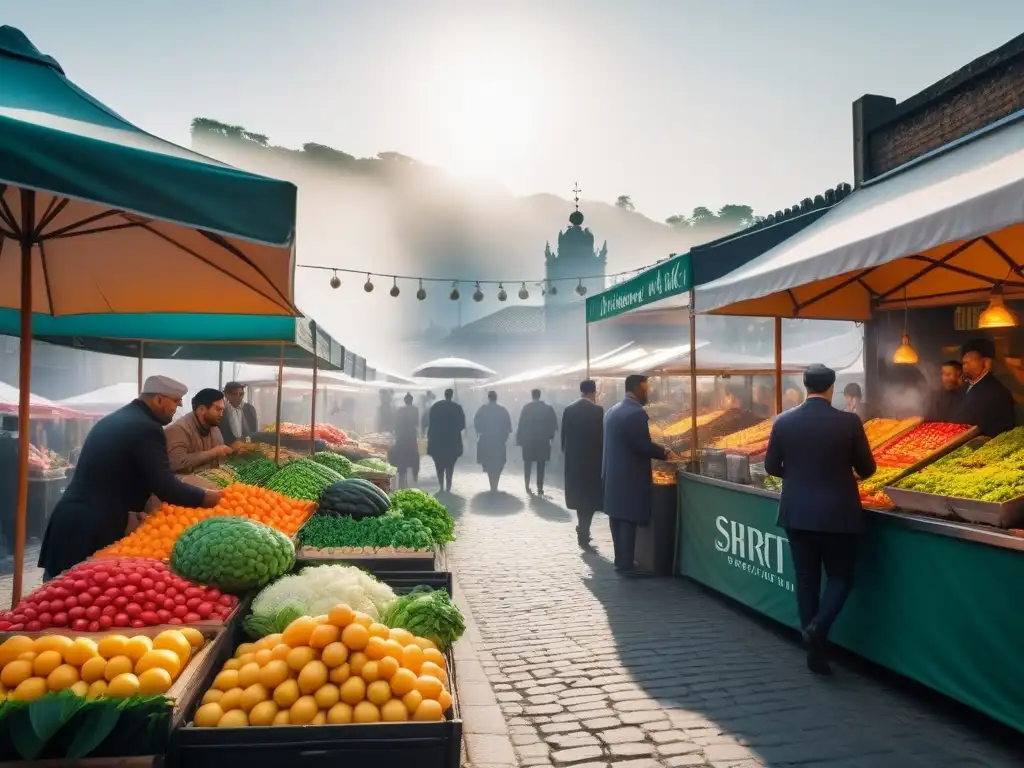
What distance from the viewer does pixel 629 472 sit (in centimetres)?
820

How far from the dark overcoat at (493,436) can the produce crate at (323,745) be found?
14906 millimetres

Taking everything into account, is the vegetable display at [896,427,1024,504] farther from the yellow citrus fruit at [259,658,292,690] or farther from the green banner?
the yellow citrus fruit at [259,658,292,690]

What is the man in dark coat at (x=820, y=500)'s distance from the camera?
5.05 metres

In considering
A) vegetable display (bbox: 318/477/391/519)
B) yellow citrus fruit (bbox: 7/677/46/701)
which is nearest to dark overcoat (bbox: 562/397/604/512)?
vegetable display (bbox: 318/477/391/519)

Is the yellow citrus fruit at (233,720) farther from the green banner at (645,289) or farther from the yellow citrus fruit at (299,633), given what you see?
the green banner at (645,289)

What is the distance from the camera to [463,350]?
66.2m

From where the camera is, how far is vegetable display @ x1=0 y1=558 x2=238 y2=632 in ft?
10.6

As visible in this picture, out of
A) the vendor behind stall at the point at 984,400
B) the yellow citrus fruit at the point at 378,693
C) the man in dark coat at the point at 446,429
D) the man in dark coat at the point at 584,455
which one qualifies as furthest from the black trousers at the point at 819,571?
the man in dark coat at the point at 446,429

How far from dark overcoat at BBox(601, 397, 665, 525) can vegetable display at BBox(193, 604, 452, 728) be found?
17.8 feet

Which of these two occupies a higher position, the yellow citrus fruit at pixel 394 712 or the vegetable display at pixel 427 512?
the vegetable display at pixel 427 512

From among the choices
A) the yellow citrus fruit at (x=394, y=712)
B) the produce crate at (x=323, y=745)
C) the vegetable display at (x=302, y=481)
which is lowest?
the produce crate at (x=323, y=745)

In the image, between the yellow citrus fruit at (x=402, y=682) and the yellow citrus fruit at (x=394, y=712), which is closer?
the yellow citrus fruit at (x=394, y=712)

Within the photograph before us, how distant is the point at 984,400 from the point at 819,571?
109 inches

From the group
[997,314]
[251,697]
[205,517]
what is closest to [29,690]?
[251,697]
